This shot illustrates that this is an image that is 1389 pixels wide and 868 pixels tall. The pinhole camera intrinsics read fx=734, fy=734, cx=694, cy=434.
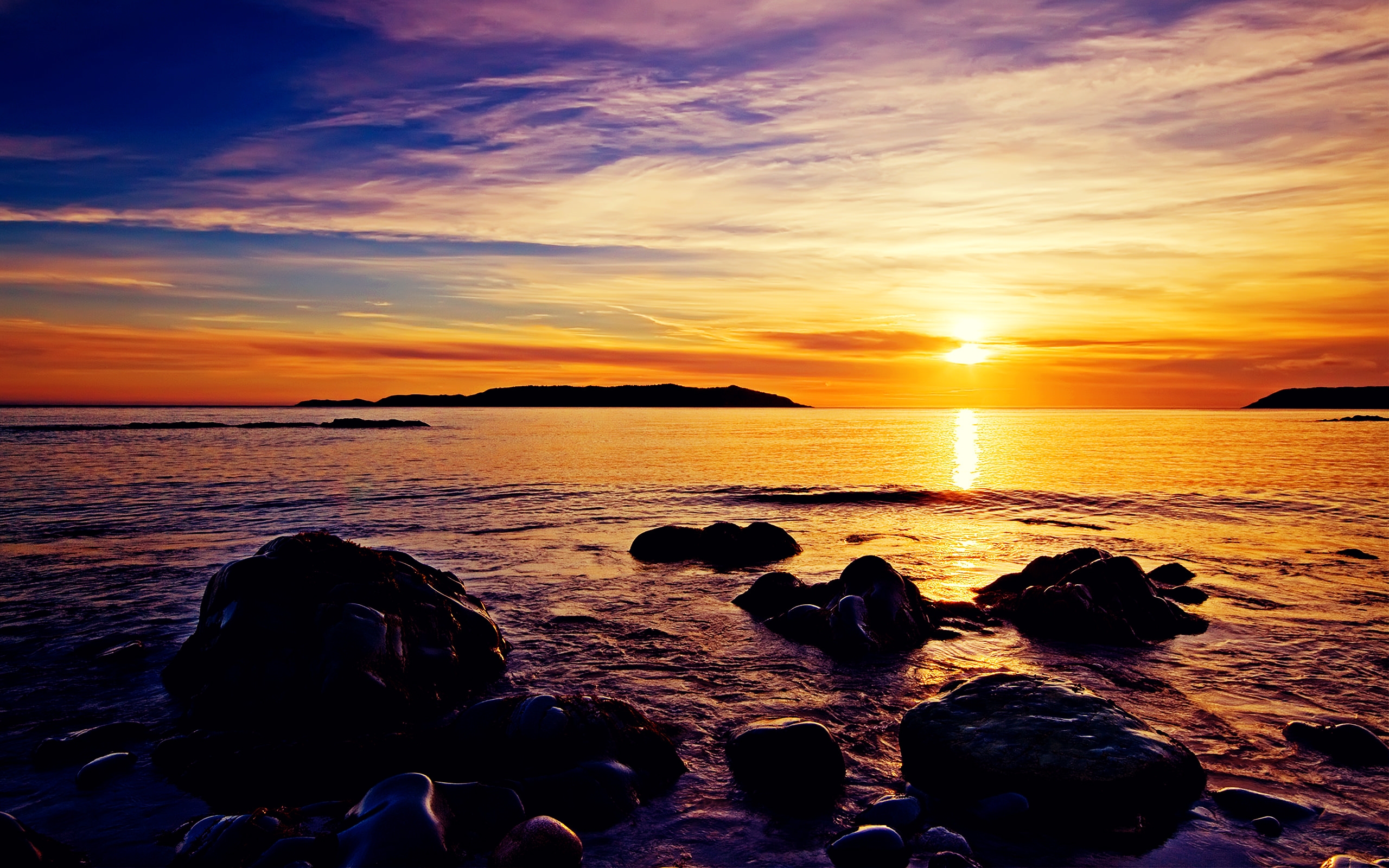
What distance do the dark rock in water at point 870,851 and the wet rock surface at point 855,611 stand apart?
4317mm

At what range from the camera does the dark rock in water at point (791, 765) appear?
5531mm

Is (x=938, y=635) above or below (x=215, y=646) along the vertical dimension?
below

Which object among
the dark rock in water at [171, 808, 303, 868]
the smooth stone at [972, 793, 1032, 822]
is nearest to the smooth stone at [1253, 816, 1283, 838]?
the smooth stone at [972, 793, 1032, 822]

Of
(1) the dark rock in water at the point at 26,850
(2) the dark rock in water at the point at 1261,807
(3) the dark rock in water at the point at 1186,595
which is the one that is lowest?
(3) the dark rock in water at the point at 1186,595

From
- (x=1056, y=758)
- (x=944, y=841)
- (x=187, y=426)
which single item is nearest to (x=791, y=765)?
(x=944, y=841)

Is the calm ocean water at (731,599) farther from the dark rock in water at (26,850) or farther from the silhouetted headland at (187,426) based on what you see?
the silhouetted headland at (187,426)

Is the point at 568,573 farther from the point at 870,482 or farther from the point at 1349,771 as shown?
the point at 870,482

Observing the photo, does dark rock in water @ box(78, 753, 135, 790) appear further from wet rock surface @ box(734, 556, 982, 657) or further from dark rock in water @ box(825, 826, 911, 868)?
wet rock surface @ box(734, 556, 982, 657)

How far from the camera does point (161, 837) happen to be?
4.95m

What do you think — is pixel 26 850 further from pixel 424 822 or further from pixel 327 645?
pixel 327 645

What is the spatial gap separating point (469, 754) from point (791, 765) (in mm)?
2566

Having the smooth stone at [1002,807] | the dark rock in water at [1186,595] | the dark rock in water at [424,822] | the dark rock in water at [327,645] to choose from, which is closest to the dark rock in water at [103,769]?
the dark rock in water at [327,645]

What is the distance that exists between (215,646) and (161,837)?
270 centimetres

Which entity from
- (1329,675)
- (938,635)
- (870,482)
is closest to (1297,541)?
(1329,675)
